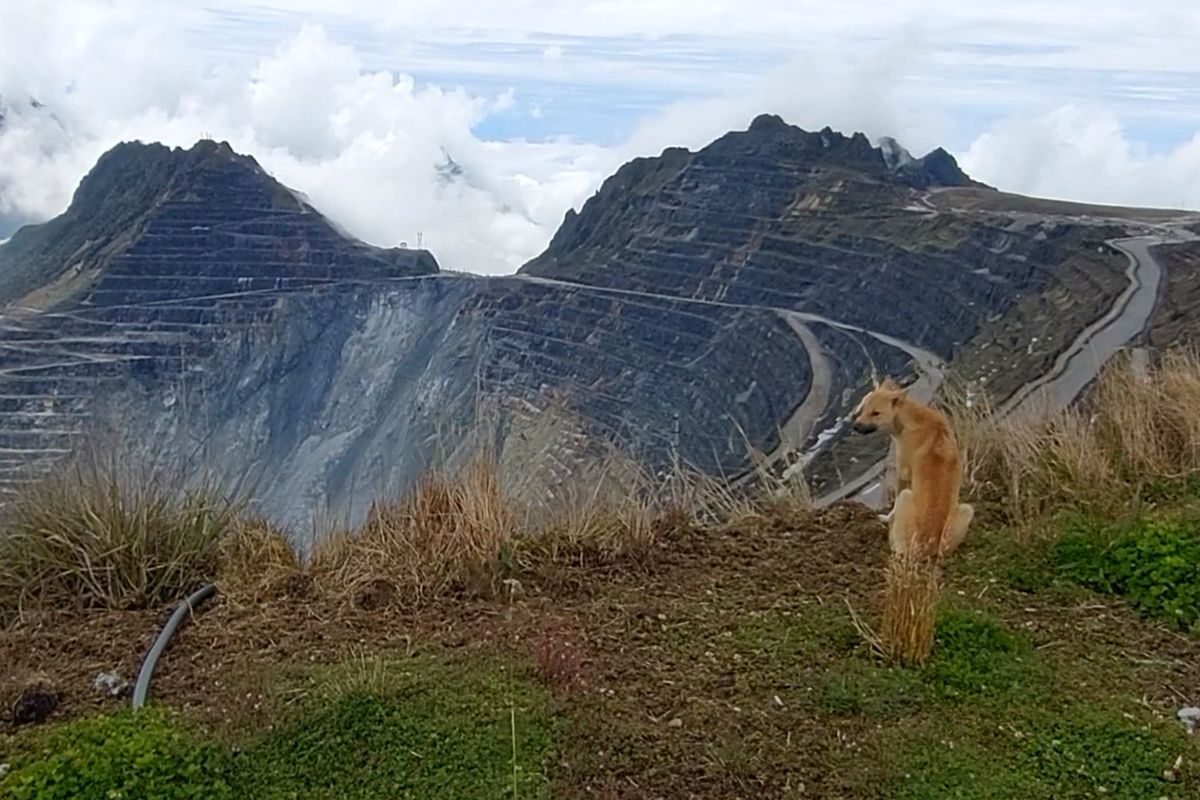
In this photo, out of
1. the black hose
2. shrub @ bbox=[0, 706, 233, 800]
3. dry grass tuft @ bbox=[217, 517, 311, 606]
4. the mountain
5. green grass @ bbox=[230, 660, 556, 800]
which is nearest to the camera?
shrub @ bbox=[0, 706, 233, 800]

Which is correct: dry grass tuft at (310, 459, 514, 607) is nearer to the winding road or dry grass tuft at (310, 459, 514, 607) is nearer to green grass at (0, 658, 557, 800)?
green grass at (0, 658, 557, 800)

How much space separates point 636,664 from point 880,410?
→ 7.01 ft

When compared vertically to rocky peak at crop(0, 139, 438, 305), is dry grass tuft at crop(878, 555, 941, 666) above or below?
below

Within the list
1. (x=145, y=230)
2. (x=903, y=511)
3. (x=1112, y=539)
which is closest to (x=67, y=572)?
(x=903, y=511)

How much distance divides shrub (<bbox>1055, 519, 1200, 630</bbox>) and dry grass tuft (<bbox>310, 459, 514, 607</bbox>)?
2.52 metres

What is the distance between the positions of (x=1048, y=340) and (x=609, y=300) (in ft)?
103

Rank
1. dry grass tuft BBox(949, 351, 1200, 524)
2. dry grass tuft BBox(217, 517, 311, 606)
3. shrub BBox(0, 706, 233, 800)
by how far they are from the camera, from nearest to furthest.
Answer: shrub BBox(0, 706, 233, 800) → dry grass tuft BBox(217, 517, 311, 606) → dry grass tuft BBox(949, 351, 1200, 524)

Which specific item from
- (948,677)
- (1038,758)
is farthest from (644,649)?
(1038,758)

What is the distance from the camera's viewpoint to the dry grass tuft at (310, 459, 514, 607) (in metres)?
4.73

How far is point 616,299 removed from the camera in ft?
216

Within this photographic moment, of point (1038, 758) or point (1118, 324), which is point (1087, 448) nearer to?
point (1038, 758)

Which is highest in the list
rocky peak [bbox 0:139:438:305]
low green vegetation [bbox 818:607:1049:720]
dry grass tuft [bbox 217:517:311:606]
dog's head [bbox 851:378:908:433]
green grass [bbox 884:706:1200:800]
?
rocky peak [bbox 0:139:438:305]

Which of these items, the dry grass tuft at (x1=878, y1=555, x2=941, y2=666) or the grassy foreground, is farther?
the dry grass tuft at (x1=878, y1=555, x2=941, y2=666)

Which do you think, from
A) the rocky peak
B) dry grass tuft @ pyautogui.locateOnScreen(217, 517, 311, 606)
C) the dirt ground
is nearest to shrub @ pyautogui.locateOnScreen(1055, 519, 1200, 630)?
the dirt ground
